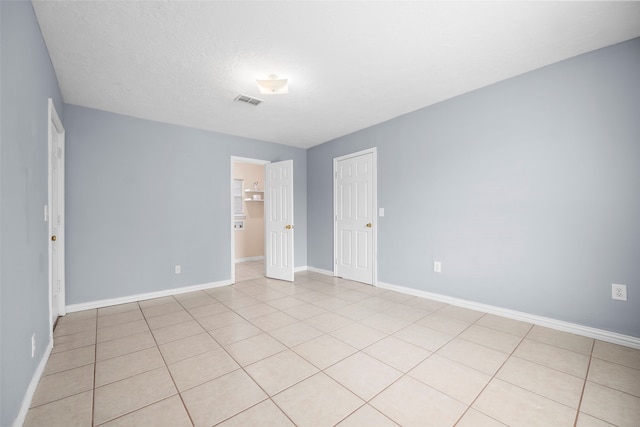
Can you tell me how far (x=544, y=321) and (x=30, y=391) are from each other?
13.7 feet

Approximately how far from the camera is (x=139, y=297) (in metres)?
3.70

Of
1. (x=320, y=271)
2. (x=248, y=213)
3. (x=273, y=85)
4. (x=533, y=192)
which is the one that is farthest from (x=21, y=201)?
(x=248, y=213)

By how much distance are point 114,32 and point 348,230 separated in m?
3.79

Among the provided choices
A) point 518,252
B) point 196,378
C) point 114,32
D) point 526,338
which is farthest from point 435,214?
point 114,32

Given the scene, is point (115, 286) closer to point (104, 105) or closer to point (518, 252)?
point (104, 105)

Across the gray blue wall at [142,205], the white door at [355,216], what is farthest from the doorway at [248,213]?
the white door at [355,216]

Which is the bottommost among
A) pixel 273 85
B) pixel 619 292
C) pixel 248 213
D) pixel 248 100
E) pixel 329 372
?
pixel 329 372

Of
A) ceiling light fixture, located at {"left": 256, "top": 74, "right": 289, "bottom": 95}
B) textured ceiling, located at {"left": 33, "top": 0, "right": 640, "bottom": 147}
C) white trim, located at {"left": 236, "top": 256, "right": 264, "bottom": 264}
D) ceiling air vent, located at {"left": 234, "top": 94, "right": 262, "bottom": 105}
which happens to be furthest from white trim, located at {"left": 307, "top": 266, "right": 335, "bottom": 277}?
ceiling light fixture, located at {"left": 256, "top": 74, "right": 289, "bottom": 95}

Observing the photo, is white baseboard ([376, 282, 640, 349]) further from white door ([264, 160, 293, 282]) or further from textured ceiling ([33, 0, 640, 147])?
textured ceiling ([33, 0, 640, 147])

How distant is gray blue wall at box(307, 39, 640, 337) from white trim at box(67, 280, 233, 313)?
9.60 ft

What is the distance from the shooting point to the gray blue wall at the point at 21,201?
52.8 inches

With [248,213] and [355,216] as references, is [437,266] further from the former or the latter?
[248,213]

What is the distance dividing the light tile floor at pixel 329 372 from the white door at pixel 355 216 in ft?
4.55

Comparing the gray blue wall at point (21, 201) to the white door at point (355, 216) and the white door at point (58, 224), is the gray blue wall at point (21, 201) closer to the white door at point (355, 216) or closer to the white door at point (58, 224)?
the white door at point (58, 224)
